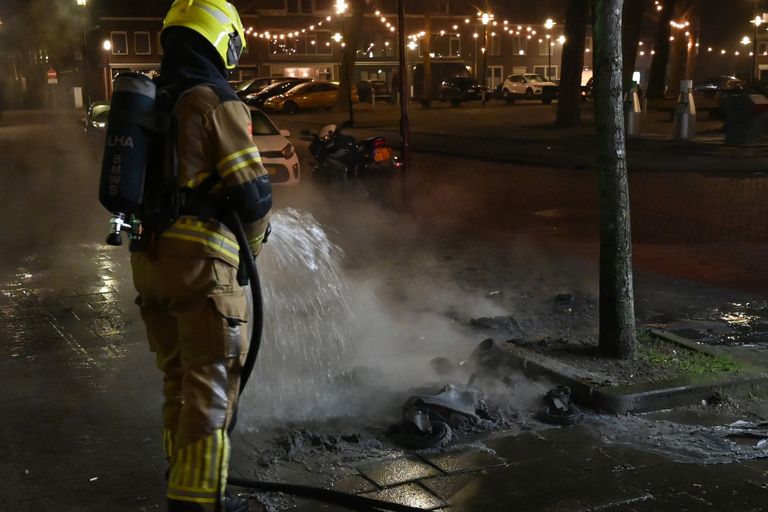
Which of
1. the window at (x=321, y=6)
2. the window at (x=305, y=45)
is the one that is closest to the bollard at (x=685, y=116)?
the window at (x=321, y=6)

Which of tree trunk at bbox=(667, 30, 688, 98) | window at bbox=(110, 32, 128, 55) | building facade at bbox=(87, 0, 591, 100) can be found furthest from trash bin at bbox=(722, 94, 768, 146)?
window at bbox=(110, 32, 128, 55)

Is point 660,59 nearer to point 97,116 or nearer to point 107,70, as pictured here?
point 97,116

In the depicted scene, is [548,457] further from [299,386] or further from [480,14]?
[480,14]

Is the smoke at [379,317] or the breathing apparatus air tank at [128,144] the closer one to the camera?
the breathing apparatus air tank at [128,144]

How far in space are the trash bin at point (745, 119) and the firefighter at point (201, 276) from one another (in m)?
20.0

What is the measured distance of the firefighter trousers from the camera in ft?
11.5

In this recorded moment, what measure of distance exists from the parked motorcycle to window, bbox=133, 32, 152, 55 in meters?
49.8

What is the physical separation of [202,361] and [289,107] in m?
40.0

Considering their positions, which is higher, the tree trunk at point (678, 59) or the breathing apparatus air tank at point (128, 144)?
the tree trunk at point (678, 59)

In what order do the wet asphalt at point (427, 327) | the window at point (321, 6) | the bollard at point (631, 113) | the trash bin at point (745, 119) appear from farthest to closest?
the window at point (321, 6) → the bollard at point (631, 113) → the trash bin at point (745, 119) → the wet asphalt at point (427, 327)

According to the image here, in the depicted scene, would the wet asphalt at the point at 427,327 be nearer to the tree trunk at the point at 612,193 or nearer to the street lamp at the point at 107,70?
the tree trunk at the point at 612,193

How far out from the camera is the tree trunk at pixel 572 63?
28.7m

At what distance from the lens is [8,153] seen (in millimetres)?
27062

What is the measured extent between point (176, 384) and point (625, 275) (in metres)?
3.21
